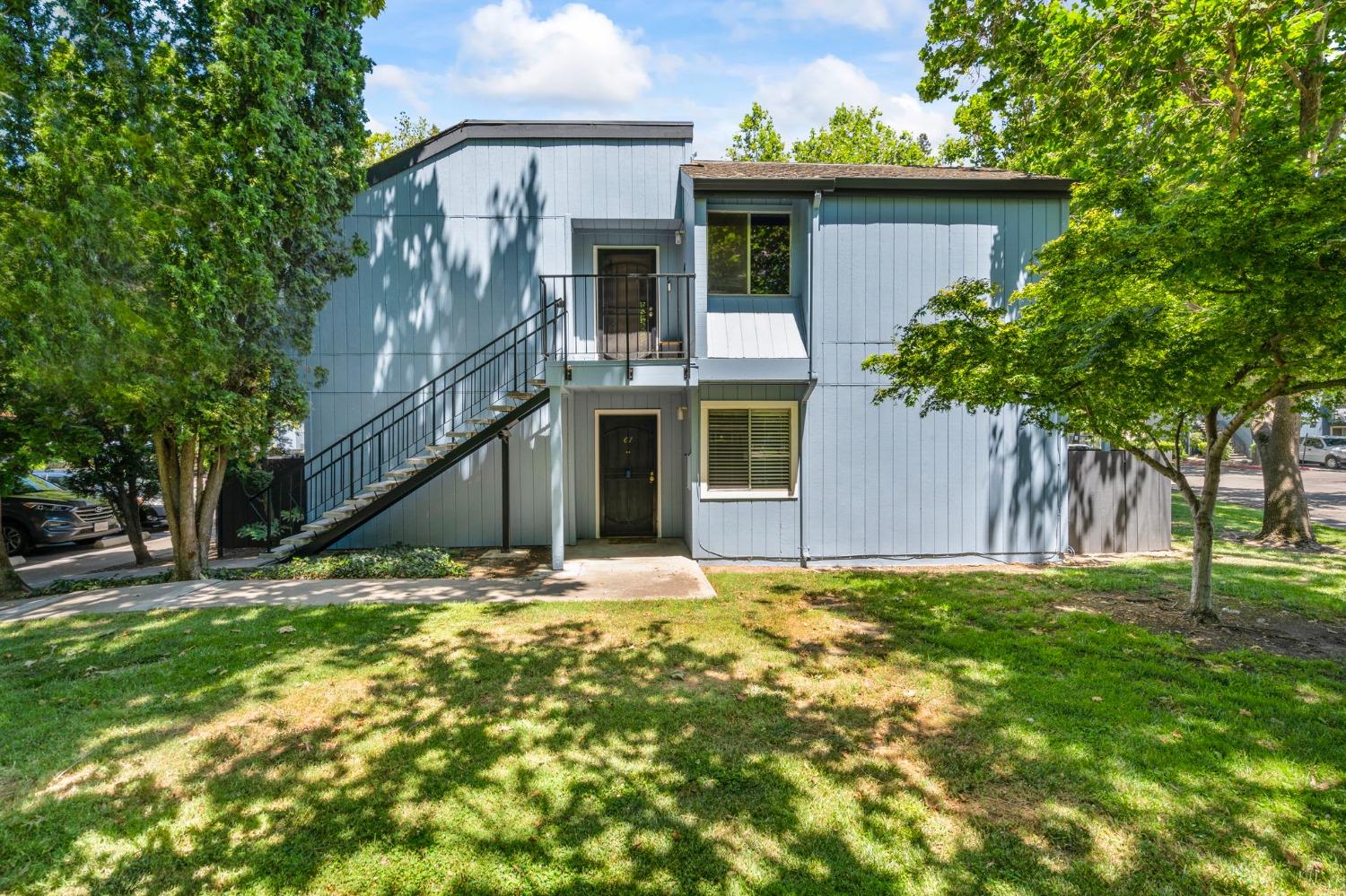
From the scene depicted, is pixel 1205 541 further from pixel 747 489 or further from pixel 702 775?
pixel 702 775

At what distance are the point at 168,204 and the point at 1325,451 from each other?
39934mm

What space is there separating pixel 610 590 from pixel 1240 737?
211 inches

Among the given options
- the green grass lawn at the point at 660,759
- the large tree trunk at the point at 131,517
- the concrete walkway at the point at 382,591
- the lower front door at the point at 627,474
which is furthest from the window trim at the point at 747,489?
the large tree trunk at the point at 131,517

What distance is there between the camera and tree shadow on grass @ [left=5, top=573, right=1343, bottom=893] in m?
2.55

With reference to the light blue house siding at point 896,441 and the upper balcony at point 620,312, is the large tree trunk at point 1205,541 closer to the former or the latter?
the light blue house siding at point 896,441

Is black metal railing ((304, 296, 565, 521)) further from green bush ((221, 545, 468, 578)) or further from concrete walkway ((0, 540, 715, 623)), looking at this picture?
concrete walkway ((0, 540, 715, 623))

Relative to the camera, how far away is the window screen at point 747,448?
8430mm

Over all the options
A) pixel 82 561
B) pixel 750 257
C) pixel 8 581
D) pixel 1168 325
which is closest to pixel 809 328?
pixel 750 257

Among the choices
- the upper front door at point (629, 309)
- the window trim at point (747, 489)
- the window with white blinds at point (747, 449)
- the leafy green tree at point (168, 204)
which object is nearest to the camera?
the leafy green tree at point (168, 204)

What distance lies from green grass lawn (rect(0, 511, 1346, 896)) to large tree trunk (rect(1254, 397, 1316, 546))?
22.8 ft

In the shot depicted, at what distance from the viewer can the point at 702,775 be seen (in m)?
3.21

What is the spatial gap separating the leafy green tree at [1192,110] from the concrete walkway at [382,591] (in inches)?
213

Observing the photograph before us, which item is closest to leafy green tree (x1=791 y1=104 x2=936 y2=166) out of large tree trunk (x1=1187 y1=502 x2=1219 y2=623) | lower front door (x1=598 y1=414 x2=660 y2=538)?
lower front door (x1=598 y1=414 x2=660 y2=538)

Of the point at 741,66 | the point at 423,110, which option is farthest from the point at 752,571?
the point at 423,110
